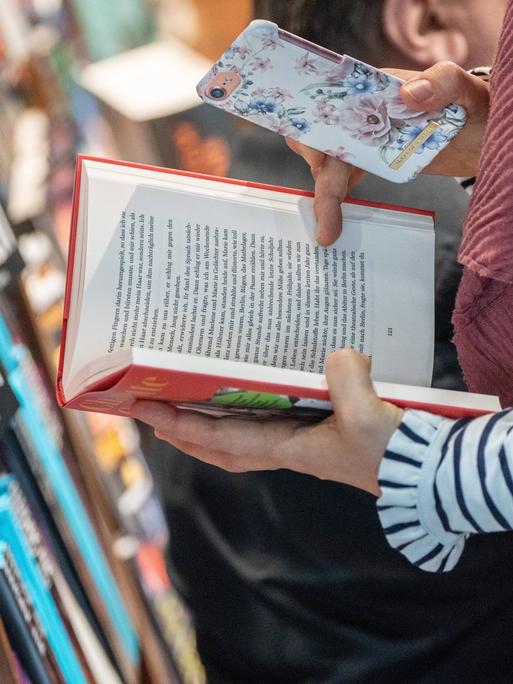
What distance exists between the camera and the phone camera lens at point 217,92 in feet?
2.47

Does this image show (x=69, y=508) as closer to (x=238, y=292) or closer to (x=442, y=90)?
(x=238, y=292)

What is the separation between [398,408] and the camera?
2.20 ft

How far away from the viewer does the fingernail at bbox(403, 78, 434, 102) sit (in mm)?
742

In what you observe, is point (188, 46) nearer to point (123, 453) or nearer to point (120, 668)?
point (123, 453)

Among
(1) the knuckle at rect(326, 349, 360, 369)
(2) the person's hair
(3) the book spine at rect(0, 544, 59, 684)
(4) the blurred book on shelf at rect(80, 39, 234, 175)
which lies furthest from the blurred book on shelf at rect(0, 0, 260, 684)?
(1) the knuckle at rect(326, 349, 360, 369)

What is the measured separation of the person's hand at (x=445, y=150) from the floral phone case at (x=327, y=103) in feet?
0.05

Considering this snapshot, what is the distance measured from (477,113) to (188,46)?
3.39 feet

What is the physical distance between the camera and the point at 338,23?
1243 millimetres

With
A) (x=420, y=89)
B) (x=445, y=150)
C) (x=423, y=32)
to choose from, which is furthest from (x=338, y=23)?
(x=420, y=89)

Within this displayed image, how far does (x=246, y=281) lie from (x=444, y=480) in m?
0.25

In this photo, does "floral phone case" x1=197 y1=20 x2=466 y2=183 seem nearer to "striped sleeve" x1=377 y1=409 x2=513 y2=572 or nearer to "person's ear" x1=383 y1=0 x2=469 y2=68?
"striped sleeve" x1=377 y1=409 x2=513 y2=572

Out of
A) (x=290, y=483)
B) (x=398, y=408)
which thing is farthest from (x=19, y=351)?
(x=398, y=408)

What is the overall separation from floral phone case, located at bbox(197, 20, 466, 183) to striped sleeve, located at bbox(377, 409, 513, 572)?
11.0 inches

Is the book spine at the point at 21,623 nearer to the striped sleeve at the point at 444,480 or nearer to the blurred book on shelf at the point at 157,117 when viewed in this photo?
the striped sleeve at the point at 444,480
